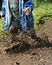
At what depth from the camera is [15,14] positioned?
267 inches

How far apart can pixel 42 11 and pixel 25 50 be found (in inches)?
125

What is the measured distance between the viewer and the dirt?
575cm

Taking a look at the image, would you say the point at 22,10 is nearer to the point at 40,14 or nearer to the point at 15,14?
the point at 15,14

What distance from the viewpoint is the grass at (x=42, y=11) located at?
8.69m

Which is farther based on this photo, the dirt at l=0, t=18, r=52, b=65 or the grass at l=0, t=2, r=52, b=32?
the grass at l=0, t=2, r=52, b=32

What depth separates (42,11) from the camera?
920cm

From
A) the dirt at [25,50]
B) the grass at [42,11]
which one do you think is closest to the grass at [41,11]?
the grass at [42,11]

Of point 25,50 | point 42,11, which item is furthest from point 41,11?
point 25,50

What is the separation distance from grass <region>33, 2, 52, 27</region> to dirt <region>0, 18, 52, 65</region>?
5.67 ft

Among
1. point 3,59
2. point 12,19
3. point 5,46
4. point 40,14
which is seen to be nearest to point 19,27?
point 12,19

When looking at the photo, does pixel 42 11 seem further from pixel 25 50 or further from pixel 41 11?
pixel 25 50

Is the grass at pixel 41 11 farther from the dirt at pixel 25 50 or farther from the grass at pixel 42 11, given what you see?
the dirt at pixel 25 50

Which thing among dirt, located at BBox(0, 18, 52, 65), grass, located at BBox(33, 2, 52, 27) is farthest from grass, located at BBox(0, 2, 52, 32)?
dirt, located at BBox(0, 18, 52, 65)

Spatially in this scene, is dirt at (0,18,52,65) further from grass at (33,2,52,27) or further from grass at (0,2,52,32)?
grass at (33,2,52,27)
